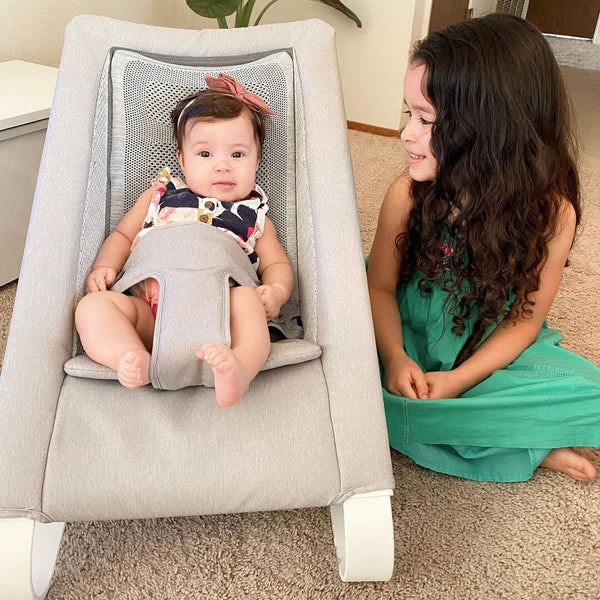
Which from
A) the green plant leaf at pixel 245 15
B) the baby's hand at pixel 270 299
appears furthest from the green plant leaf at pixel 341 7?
the baby's hand at pixel 270 299

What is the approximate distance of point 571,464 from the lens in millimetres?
1275

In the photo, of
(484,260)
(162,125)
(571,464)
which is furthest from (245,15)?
(571,464)

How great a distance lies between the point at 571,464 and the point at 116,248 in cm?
91

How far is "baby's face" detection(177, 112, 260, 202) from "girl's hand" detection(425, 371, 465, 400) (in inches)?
19.1

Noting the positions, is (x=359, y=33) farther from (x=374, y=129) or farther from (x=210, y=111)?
(x=210, y=111)

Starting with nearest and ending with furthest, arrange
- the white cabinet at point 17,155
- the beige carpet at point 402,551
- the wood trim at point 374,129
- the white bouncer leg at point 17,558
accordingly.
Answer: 1. the white bouncer leg at point 17,558
2. the beige carpet at point 402,551
3. the white cabinet at point 17,155
4. the wood trim at point 374,129

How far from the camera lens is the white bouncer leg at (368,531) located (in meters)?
0.95

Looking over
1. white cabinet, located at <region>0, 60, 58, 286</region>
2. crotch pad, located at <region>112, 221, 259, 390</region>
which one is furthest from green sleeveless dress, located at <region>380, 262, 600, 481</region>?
white cabinet, located at <region>0, 60, 58, 286</region>

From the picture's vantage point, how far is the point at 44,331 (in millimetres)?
1032

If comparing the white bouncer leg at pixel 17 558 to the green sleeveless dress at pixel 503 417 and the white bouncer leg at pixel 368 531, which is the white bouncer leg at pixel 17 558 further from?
the green sleeveless dress at pixel 503 417

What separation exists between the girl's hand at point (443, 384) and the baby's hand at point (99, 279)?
1.95 ft

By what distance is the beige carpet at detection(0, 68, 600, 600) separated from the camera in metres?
1.08

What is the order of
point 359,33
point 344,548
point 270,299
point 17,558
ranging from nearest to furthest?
point 17,558 < point 344,548 < point 270,299 < point 359,33

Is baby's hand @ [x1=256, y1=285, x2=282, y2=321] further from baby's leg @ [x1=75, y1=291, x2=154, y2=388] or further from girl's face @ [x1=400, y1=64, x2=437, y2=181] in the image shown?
girl's face @ [x1=400, y1=64, x2=437, y2=181]
